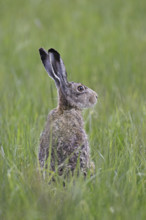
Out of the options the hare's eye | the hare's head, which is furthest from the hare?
the hare's eye

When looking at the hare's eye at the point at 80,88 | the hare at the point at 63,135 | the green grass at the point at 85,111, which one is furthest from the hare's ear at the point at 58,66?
the hare's eye at the point at 80,88

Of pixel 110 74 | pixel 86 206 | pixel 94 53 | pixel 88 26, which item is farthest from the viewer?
pixel 88 26

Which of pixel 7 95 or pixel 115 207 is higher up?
pixel 7 95

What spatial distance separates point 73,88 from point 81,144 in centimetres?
87

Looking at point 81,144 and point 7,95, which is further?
point 7,95

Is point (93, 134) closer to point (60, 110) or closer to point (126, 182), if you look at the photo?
point (60, 110)

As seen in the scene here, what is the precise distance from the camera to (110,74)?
846cm

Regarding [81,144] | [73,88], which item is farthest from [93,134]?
[81,144]

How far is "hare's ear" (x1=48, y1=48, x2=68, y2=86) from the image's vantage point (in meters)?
4.32

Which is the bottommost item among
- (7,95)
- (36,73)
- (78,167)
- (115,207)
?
(115,207)

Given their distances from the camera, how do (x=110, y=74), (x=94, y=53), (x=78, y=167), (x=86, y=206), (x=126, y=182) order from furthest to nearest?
(x=94, y=53)
(x=110, y=74)
(x=78, y=167)
(x=126, y=182)
(x=86, y=206)

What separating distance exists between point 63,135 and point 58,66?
0.76m

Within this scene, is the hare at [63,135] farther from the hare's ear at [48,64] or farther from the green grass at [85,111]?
the green grass at [85,111]

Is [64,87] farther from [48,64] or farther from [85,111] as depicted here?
[85,111]
